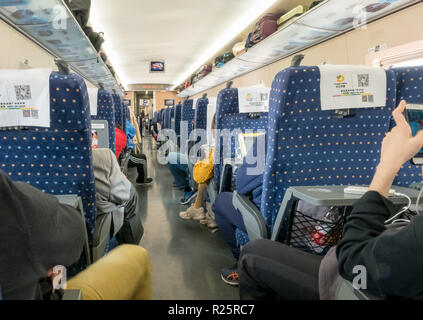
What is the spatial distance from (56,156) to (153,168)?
17.1 feet

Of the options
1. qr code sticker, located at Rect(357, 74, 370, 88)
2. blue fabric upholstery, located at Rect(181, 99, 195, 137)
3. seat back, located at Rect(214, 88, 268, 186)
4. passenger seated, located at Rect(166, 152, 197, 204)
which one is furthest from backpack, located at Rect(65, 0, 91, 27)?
qr code sticker, located at Rect(357, 74, 370, 88)

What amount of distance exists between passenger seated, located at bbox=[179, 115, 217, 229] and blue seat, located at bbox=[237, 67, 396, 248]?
136cm

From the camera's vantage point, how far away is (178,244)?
99.9 inches

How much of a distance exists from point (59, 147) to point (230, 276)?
1354mm

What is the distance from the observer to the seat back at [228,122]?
2.42 metres

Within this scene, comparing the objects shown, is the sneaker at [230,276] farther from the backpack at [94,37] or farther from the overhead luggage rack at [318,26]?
the backpack at [94,37]

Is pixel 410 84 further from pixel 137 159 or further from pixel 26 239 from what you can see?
pixel 137 159

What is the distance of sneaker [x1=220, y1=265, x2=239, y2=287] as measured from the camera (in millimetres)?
1897

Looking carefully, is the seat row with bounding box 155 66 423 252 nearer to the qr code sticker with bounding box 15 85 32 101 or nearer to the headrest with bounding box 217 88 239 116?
the qr code sticker with bounding box 15 85 32 101

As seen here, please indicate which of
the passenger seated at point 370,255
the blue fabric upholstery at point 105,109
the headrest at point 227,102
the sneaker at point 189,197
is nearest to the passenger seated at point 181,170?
the sneaker at point 189,197

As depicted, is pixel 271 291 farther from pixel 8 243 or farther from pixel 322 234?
pixel 8 243

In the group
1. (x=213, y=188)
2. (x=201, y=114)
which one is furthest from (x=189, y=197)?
(x=213, y=188)

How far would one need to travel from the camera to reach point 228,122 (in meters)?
2.47

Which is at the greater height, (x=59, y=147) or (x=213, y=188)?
(x=59, y=147)
